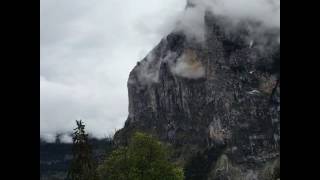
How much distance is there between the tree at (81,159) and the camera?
77500mm

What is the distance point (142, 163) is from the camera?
80250 mm

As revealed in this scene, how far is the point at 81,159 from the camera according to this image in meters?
79.6

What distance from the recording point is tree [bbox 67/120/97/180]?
77500 mm

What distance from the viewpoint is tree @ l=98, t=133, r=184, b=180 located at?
259 ft

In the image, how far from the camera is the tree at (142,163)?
7900 centimetres

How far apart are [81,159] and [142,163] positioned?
7059 millimetres

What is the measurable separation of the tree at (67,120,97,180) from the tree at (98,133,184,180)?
124 inches

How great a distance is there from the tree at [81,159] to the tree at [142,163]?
3.15 metres
